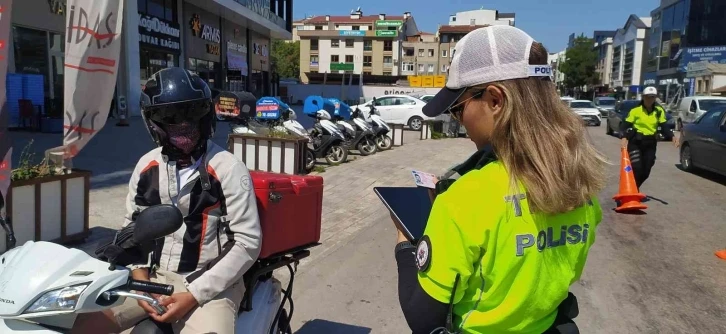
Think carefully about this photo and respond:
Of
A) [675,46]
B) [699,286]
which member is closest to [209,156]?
[699,286]

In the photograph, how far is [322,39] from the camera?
94312 millimetres

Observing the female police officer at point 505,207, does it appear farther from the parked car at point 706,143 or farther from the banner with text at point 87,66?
the parked car at point 706,143

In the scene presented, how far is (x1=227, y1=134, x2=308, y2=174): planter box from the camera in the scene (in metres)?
10.3

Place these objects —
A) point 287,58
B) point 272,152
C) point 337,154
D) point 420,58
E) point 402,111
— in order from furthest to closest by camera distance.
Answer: point 287,58 < point 420,58 < point 402,111 < point 337,154 < point 272,152

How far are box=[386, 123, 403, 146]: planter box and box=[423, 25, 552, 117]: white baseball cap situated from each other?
15.4 meters

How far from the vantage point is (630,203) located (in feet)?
27.9

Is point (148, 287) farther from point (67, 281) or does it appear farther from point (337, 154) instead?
point (337, 154)

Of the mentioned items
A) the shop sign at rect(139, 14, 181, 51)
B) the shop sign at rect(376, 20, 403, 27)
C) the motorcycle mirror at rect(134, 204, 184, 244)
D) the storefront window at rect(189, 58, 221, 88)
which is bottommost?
the motorcycle mirror at rect(134, 204, 184, 244)

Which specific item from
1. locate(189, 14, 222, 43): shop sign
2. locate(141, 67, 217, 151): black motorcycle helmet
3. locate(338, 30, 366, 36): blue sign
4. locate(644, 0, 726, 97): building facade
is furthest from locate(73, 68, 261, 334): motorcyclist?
locate(338, 30, 366, 36): blue sign

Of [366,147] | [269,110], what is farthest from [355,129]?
[269,110]

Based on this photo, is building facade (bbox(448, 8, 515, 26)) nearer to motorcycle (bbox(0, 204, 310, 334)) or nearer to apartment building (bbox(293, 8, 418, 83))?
apartment building (bbox(293, 8, 418, 83))

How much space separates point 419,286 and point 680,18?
77.3 meters

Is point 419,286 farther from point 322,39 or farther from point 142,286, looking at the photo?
Answer: point 322,39

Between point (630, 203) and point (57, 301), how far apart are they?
841 centimetres
